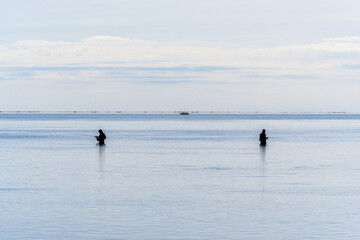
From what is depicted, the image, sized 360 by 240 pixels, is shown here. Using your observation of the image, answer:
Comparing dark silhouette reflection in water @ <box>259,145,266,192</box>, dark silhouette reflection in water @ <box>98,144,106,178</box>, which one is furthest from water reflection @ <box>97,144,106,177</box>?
dark silhouette reflection in water @ <box>259,145,266,192</box>

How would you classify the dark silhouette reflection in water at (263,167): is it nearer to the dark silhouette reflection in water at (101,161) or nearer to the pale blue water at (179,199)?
the pale blue water at (179,199)

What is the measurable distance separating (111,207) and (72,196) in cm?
325

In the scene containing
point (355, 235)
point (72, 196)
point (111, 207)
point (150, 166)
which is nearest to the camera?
point (355, 235)

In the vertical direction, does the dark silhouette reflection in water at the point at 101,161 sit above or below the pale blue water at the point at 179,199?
above

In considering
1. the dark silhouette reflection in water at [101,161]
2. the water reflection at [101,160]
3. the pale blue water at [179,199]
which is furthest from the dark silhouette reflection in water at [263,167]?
the water reflection at [101,160]

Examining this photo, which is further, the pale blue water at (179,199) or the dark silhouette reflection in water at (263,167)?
the dark silhouette reflection in water at (263,167)

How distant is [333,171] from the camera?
117ft

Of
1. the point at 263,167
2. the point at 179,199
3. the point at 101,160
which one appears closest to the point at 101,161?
the point at 101,160

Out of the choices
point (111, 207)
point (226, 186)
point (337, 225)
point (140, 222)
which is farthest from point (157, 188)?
point (337, 225)

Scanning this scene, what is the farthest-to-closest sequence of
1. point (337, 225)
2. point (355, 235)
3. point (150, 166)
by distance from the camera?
point (150, 166)
point (337, 225)
point (355, 235)

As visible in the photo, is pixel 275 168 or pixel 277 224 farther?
pixel 275 168

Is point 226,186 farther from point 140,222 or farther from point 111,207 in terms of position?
point 140,222

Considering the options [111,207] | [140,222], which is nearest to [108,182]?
[111,207]

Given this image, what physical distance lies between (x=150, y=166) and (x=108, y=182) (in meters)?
8.67
